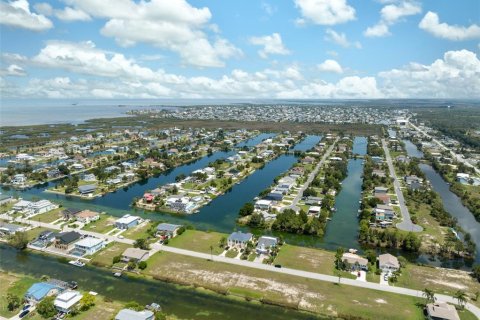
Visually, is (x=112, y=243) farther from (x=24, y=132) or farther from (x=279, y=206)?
(x=24, y=132)

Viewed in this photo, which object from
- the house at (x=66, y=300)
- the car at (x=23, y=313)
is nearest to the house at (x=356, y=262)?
the house at (x=66, y=300)

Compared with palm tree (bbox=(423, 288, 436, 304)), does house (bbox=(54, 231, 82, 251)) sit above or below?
above

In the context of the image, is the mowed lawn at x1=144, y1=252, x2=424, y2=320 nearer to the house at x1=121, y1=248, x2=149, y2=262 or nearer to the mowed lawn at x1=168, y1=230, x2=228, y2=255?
the house at x1=121, y1=248, x2=149, y2=262

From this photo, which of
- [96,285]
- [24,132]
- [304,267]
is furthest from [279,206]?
[24,132]

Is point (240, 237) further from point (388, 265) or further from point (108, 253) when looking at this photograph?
point (388, 265)

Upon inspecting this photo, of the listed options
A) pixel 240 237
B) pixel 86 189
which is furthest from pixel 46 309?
pixel 86 189

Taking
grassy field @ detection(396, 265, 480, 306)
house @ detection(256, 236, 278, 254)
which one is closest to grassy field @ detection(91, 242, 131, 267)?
house @ detection(256, 236, 278, 254)
